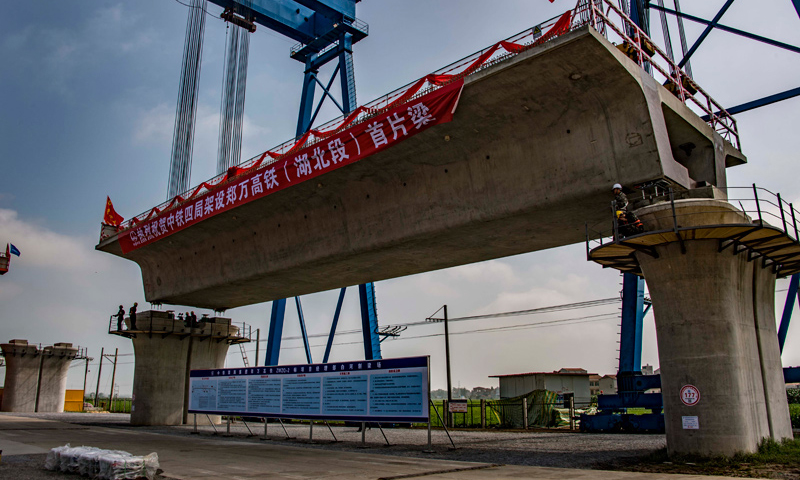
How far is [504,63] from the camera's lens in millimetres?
13945

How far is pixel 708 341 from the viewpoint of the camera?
12.9 metres

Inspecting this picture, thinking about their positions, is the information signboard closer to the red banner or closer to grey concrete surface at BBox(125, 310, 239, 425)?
the red banner

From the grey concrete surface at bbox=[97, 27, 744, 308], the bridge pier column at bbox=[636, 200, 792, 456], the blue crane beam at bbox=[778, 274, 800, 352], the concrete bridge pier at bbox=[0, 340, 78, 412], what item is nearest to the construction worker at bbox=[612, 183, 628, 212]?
the bridge pier column at bbox=[636, 200, 792, 456]

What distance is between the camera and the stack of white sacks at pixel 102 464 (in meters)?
10.4

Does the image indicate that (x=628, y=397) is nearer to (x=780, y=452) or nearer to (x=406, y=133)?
(x=780, y=452)

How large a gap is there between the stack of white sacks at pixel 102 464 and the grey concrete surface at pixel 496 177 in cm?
1016

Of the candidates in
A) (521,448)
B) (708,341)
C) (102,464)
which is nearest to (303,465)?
(102,464)

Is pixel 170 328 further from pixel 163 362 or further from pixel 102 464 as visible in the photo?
pixel 102 464

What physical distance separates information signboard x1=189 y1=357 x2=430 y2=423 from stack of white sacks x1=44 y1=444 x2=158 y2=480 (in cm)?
680

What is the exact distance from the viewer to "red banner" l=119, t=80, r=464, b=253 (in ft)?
50.8

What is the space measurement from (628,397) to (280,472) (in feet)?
48.0

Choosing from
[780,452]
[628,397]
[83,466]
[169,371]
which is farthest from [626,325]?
[169,371]

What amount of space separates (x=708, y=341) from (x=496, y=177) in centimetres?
671

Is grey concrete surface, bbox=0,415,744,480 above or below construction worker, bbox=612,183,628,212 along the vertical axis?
below
